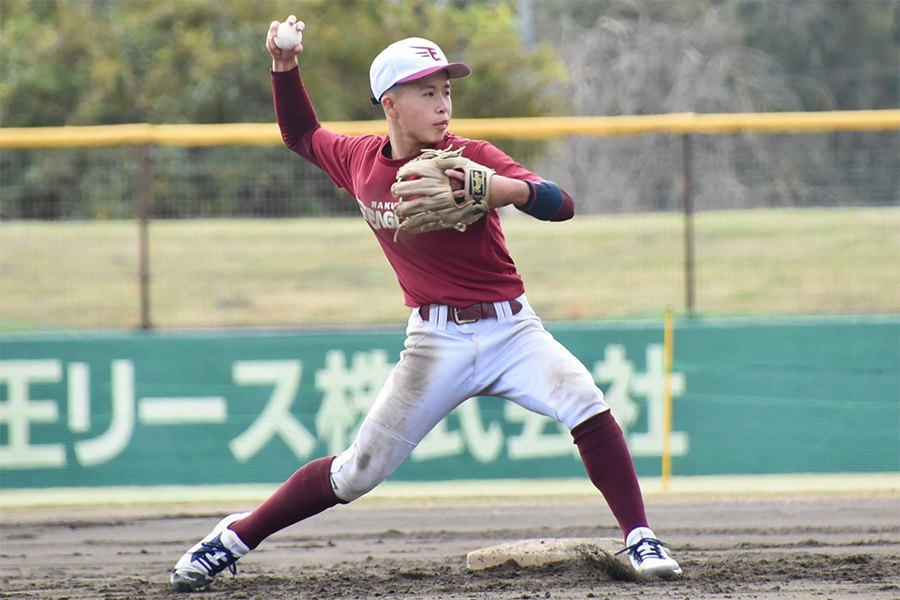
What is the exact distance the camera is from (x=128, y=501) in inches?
305

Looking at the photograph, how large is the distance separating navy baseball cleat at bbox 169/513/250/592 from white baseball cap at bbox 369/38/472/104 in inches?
71.1

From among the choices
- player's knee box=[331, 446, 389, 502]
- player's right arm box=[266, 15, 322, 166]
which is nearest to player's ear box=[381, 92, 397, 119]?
player's right arm box=[266, 15, 322, 166]

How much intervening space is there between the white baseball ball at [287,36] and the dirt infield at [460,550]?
210 centimetres

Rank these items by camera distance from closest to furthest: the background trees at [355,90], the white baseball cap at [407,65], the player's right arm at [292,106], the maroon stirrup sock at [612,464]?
the white baseball cap at [407,65]
the maroon stirrup sock at [612,464]
the player's right arm at [292,106]
the background trees at [355,90]

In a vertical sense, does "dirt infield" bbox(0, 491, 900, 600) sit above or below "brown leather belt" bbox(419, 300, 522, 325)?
Answer: below

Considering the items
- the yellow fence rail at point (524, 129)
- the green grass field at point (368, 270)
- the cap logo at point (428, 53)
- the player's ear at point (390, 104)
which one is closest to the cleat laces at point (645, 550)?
the player's ear at point (390, 104)

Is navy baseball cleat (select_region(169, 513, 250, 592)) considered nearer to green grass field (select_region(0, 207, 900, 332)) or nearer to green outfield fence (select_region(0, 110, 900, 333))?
green outfield fence (select_region(0, 110, 900, 333))

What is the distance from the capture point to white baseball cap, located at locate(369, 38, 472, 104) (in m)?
4.11

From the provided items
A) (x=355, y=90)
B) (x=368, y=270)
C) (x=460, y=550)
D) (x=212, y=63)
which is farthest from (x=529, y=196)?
(x=355, y=90)

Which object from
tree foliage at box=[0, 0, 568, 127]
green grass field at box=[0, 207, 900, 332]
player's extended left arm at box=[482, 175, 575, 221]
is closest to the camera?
player's extended left arm at box=[482, 175, 575, 221]

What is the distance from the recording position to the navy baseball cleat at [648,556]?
4.17 m

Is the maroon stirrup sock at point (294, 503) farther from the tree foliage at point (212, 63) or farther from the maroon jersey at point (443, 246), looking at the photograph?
the tree foliage at point (212, 63)

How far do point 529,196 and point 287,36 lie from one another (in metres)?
1.22

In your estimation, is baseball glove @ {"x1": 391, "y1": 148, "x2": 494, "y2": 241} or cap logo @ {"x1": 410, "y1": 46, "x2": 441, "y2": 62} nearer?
baseball glove @ {"x1": 391, "y1": 148, "x2": 494, "y2": 241}
